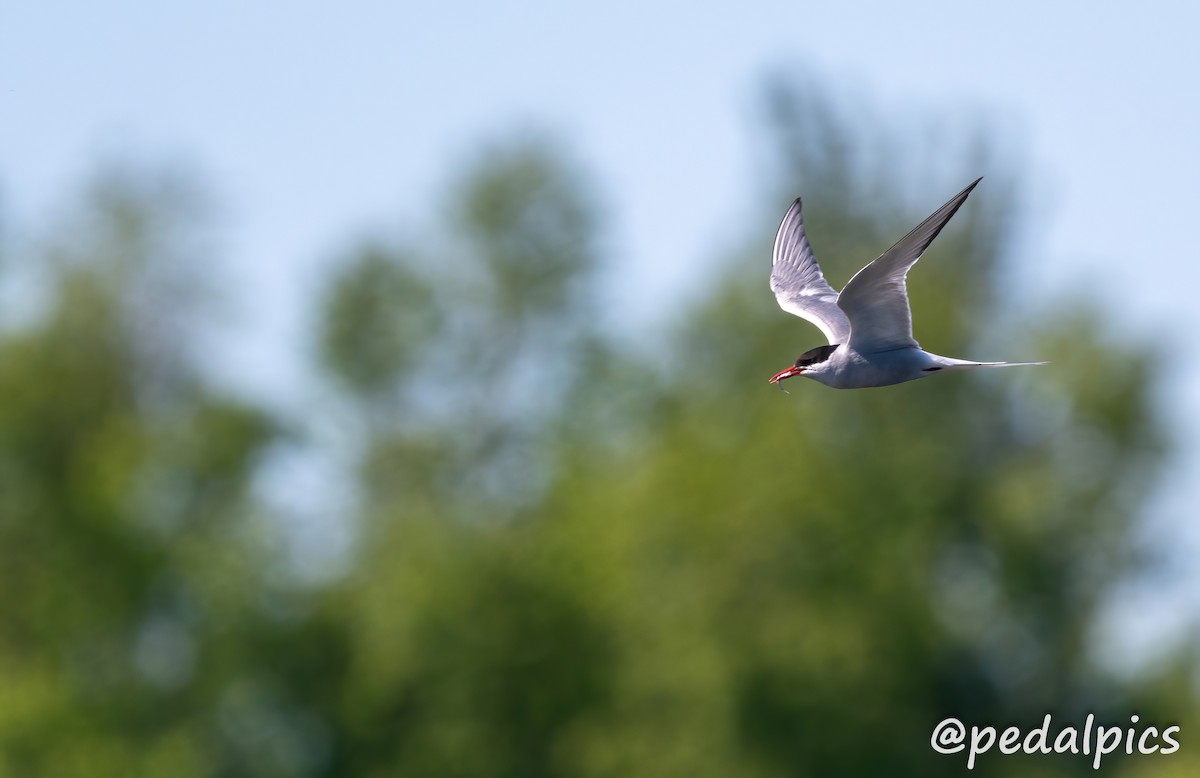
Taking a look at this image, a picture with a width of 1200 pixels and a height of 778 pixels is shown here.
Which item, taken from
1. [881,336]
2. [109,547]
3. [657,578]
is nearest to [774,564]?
[657,578]

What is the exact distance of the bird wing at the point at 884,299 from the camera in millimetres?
9469

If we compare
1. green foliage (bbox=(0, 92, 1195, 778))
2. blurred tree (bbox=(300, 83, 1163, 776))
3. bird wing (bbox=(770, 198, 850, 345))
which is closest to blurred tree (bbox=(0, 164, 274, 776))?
green foliage (bbox=(0, 92, 1195, 778))

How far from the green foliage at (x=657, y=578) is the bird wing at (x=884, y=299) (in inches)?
524

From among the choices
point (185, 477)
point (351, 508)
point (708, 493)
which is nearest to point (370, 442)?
point (351, 508)

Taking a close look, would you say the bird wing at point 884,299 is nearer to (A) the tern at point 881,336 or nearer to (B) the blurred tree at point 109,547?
(A) the tern at point 881,336

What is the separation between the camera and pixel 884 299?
32.0 ft

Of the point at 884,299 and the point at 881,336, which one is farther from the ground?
the point at 884,299

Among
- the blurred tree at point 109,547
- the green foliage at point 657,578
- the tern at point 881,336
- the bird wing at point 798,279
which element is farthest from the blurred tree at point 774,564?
the tern at point 881,336

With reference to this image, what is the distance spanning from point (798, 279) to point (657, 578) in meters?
12.8

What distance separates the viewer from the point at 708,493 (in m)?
24.7

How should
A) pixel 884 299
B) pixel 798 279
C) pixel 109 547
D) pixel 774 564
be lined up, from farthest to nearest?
1. pixel 109 547
2. pixel 774 564
3. pixel 798 279
4. pixel 884 299

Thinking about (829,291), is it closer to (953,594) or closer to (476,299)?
(953,594)

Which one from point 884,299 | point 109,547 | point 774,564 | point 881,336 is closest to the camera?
point 884,299

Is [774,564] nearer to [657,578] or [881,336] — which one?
[657,578]
